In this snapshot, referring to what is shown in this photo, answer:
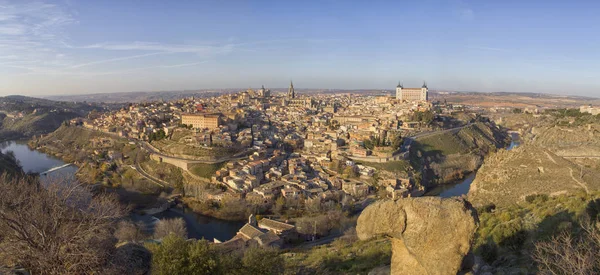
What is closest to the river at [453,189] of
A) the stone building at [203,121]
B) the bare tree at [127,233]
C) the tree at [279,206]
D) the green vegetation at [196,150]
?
the tree at [279,206]

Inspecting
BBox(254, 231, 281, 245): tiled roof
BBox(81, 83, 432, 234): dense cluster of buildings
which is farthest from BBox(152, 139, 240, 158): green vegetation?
BBox(254, 231, 281, 245): tiled roof

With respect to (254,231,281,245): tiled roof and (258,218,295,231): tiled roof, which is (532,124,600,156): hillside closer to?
(258,218,295,231): tiled roof

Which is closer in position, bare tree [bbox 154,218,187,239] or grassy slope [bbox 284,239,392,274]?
grassy slope [bbox 284,239,392,274]

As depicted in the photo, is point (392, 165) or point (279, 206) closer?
point (279, 206)

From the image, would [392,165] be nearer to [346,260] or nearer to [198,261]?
[346,260]

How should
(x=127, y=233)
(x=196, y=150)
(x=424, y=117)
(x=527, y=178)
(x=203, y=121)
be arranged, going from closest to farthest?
(x=527, y=178) → (x=127, y=233) → (x=196, y=150) → (x=203, y=121) → (x=424, y=117)

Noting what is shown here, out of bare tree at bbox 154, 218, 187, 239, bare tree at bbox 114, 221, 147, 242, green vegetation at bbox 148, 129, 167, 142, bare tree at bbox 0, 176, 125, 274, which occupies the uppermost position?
bare tree at bbox 0, 176, 125, 274

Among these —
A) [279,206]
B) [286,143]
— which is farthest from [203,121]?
[279,206]

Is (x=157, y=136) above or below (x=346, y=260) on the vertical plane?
above
